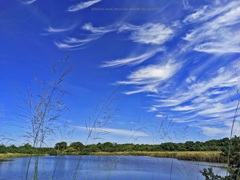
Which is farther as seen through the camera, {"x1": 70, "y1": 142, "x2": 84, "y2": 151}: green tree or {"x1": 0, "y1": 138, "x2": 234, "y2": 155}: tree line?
{"x1": 70, "y1": 142, "x2": 84, "y2": 151}: green tree

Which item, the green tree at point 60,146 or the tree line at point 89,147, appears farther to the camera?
the green tree at point 60,146

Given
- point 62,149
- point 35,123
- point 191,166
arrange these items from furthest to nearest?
point 191,166, point 62,149, point 35,123

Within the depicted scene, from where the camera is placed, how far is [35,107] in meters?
2.39

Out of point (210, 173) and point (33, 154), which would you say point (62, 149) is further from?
point (210, 173)

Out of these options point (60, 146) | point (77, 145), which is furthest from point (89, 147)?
point (60, 146)

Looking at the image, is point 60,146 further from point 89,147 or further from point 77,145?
point 89,147

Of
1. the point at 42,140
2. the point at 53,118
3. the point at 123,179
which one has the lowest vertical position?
the point at 123,179

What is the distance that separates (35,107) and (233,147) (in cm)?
256

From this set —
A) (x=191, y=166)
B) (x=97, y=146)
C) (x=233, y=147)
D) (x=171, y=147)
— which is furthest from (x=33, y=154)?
(x=191, y=166)

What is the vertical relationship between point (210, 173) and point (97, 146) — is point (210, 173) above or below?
below

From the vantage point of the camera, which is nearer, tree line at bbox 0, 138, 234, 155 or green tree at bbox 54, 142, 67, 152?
tree line at bbox 0, 138, 234, 155

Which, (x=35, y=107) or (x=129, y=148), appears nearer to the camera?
(x=35, y=107)

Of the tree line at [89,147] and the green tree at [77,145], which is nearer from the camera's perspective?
the tree line at [89,147]

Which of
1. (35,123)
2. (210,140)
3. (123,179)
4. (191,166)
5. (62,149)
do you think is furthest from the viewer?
(123,179)
